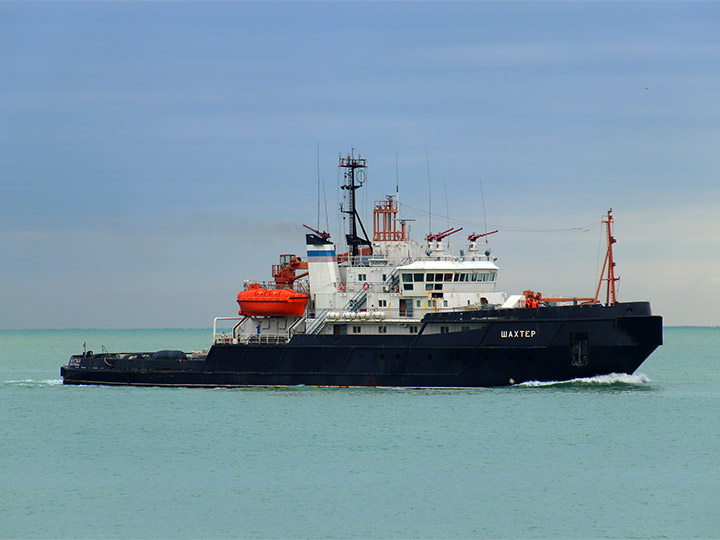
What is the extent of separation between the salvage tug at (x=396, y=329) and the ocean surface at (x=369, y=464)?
2.89 feet

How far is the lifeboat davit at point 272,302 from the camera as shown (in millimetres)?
39625

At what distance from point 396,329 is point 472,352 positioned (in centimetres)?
336

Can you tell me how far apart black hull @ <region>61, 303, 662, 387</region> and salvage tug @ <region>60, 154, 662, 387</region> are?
36 mm

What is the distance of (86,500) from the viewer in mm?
23031

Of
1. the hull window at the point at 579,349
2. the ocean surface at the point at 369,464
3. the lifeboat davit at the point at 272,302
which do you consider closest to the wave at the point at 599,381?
the ocean surface at the point at 369,464

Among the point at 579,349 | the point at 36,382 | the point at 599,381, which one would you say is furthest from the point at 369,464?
the point at 36,382

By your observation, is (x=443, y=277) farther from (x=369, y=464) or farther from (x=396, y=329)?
(x=369, y=464)

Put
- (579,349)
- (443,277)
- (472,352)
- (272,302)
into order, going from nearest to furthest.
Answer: (579,349) < (472,352) < (443,277) < (272,302)

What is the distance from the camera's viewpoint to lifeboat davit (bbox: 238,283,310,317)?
130 feet

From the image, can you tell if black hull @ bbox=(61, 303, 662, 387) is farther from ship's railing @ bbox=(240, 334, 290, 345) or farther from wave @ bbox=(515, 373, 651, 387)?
ship's railing @ bbox=(240, 334, 290, 345)

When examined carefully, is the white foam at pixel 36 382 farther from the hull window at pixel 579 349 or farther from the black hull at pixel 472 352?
the hull window at pixel 579 349

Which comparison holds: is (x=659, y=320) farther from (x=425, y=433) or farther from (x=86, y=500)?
(x=86, y=500)

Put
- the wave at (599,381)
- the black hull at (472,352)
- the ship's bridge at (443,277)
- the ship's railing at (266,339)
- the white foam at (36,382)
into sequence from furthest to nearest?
the white foam at (36,382)
the ship's railing at (266,339)
the ship's bridge at (443,277)
the wave at (599,381)
the black hull at (472,352)

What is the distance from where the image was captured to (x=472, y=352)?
35719mm
